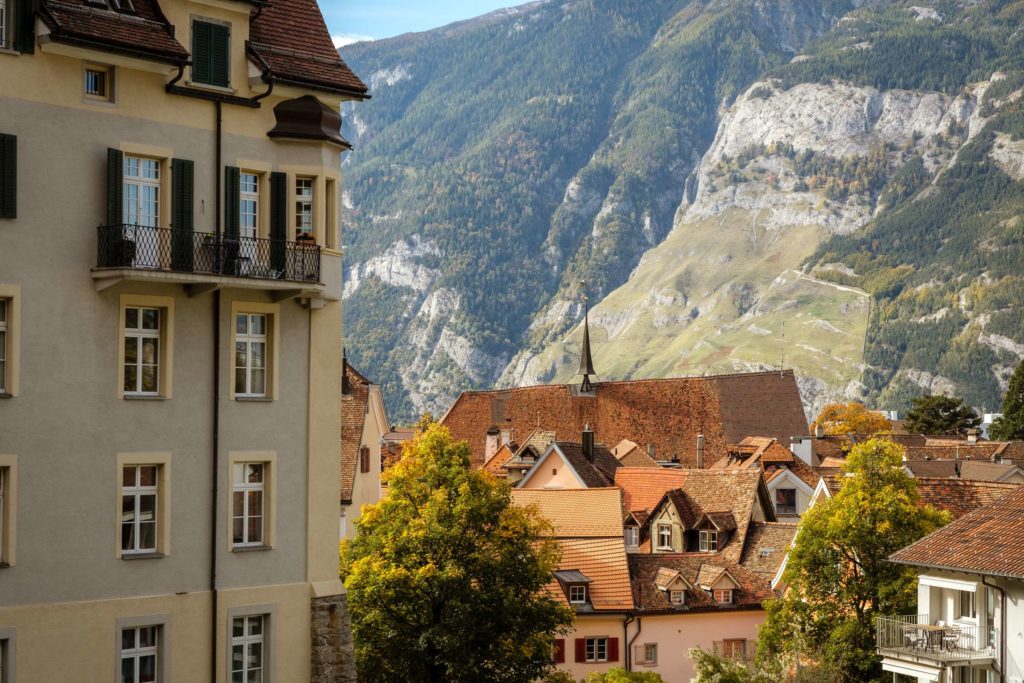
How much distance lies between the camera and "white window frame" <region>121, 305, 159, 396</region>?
101ft

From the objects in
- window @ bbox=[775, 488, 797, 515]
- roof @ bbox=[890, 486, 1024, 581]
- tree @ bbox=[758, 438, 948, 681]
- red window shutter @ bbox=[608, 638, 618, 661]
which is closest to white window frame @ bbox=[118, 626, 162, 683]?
roof @ bbox=[890, 486, 1024, 581]

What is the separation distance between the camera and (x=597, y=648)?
68.3 meters

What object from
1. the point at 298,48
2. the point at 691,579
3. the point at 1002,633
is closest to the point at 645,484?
the point at 691,579

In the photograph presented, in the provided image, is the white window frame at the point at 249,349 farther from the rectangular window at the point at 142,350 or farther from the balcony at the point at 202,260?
the rectangular window at the point at 142,350

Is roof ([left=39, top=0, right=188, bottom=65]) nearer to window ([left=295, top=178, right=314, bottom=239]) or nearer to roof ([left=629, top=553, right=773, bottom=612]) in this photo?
window ([left=295, top=178, right=314, bottom=239])

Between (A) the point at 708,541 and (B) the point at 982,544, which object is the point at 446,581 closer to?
(B) the point at 982,544

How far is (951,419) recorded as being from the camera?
591 ft

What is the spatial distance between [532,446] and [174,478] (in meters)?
81.5

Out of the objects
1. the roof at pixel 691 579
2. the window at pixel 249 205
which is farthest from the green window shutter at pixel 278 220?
the roof at pixel 691 579

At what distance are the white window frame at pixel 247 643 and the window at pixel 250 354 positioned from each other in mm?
4374

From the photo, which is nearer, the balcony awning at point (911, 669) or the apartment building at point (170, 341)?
the apartment building at point (170, 341)

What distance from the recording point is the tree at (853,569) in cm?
5556

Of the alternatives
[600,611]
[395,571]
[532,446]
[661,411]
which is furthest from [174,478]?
[661,411]

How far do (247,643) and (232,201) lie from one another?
8607mm
